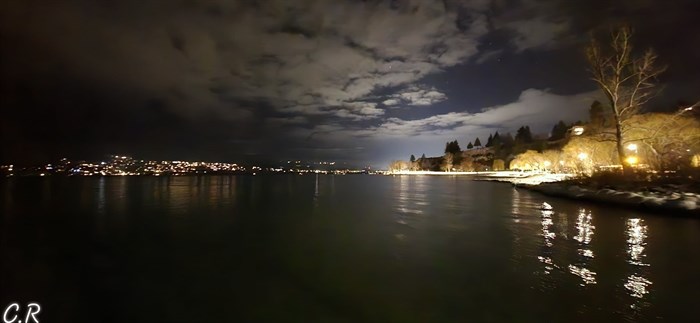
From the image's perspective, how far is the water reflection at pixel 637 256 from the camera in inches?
279

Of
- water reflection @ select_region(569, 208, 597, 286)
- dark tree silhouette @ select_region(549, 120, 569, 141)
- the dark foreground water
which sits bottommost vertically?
the dark foreground water

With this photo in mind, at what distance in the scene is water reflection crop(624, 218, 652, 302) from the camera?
7.08 m

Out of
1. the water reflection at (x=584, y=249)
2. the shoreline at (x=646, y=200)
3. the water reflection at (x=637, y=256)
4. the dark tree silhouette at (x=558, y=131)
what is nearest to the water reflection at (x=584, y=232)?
the water reflection at (x=584, y=249)

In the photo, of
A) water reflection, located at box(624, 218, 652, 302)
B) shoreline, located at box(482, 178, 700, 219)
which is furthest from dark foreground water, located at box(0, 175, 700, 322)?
shoreline, located at box(482, 178, 700, 219)

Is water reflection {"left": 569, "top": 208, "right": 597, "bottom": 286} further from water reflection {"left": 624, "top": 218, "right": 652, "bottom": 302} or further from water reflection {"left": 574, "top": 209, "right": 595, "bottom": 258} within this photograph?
water reflection {"left": 624, "top": 218, "right": 652, "bottom": 302}

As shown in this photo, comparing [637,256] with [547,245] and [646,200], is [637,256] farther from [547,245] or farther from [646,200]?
[646,200]

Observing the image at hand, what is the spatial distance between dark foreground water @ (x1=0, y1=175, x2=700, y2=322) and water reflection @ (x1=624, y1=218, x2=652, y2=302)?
0.15ft

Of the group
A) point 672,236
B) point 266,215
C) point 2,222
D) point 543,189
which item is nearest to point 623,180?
point 543,189

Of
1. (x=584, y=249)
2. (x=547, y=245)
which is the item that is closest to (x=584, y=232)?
(x=584, y=249)

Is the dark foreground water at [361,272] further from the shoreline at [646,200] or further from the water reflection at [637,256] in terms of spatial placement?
the shoreline at [646,200]

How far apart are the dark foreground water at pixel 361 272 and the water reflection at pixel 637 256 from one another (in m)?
0.05

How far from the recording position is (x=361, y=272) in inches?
342

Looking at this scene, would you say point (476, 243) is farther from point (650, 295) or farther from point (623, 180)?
point (623, 180)

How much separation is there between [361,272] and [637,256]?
8652 mm
